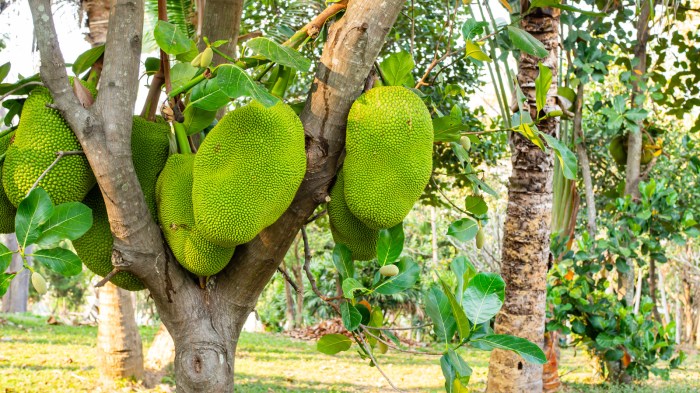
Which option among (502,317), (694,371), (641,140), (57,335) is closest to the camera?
(502,317)

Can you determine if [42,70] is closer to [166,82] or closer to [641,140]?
[166,82]

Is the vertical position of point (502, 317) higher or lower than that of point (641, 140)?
lower

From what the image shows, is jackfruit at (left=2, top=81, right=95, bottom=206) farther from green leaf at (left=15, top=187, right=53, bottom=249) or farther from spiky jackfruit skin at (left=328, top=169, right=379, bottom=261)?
spiky jackfruit skin at (left=328, top=169, right=379, bottom=261)

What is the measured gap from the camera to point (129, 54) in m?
0.95

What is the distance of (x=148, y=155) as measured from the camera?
101 cm

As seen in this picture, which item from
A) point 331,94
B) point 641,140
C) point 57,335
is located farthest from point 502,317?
point 57,335

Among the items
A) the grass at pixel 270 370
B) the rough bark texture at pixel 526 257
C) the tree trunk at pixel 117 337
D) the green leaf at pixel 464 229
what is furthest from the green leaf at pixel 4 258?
the grass at pixel 270 370

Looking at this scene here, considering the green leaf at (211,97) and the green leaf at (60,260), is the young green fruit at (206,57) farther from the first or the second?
the green leaf at (60,260)

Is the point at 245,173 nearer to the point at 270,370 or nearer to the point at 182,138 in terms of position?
the point at 182,138

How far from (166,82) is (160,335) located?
3.62 metres

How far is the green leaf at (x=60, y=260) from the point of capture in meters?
0.85

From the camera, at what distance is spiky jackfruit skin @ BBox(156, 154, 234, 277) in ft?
3.06

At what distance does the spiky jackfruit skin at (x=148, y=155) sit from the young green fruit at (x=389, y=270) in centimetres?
35

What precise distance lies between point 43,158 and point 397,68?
0.54m
